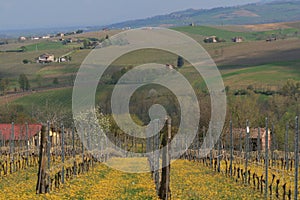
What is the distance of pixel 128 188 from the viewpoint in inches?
906

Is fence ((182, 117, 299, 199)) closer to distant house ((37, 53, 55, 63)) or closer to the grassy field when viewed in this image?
the grassy field

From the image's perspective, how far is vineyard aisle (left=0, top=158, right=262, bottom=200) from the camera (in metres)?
19.6

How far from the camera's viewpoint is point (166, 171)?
64.2 ft

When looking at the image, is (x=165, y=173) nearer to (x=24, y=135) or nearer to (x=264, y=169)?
(x=264, y=169)

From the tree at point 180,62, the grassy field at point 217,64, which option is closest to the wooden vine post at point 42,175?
the grassy field at point 217,64

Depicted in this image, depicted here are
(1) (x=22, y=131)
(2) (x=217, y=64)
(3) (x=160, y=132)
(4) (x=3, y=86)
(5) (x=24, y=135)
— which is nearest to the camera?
(3) (x=160, y=132)

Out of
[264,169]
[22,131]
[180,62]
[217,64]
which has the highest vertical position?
[264,169]

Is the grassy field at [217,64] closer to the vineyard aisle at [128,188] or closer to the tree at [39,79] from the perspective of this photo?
the tree at [39,79]

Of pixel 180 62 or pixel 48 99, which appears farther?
pixel 180 62

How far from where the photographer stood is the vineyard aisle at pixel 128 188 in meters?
19.6

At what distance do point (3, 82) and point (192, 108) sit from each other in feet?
192

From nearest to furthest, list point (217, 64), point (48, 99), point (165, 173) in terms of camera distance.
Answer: point (165, 173) → point (48, 99) → point (217, 64)

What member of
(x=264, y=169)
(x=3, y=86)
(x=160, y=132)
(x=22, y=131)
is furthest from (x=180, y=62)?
(x=264, y=169)

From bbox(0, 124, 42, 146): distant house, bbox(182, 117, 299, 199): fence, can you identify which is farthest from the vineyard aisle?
bbox(0, 124, 42, 146): distant house
